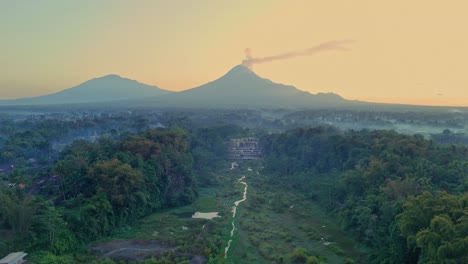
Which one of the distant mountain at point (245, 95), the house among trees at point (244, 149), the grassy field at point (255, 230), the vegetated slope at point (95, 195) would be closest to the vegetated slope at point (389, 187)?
the grassy field at point (255, 230)

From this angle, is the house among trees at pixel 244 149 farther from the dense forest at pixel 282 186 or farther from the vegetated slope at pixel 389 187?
the dense forest at pixel 282 186

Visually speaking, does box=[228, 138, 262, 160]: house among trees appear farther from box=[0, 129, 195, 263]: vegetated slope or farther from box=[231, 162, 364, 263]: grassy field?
box=[231, 162, 364, 263]: grassy field

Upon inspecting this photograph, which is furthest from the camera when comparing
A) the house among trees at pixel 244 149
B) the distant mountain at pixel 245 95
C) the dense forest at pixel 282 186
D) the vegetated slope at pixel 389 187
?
the distant mountain at pixel 245 95

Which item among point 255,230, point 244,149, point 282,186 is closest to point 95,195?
point 255,230

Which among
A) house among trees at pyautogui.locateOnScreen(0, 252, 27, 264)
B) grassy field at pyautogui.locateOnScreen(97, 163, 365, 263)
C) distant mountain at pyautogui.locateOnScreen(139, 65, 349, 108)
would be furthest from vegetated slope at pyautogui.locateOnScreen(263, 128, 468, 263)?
distant mountain at pyautogui.locateOnScreen(139, 65, 349, 108)

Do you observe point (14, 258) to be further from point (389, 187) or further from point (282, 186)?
point (282, 186)

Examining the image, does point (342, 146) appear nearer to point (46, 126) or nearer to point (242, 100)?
point (46, 126)

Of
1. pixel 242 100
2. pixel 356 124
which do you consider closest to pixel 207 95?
pixel 242 100
